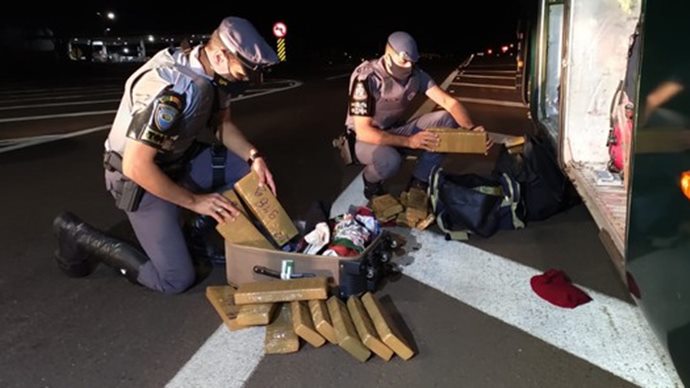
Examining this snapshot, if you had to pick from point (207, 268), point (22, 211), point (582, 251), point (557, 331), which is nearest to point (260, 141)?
point (22, 211)

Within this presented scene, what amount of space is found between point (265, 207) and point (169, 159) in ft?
2.16

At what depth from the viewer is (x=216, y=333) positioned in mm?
2973

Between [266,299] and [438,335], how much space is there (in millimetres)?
879

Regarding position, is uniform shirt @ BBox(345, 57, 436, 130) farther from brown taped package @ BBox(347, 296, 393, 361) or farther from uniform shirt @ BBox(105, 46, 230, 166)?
brown taped package @ BBox(347, 296, 393, 361)

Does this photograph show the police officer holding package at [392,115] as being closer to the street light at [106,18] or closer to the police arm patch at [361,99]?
the police arm patch at [361,99]

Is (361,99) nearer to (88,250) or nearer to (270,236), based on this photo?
(270,236)

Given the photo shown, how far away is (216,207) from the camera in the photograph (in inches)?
125

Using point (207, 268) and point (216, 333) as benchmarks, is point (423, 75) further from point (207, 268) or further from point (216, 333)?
point (216, 333)

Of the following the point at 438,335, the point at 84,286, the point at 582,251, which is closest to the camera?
the point at 438,335

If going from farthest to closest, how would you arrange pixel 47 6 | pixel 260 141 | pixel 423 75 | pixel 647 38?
1. pixel 47 6
2. pixel 260 141
3. pixel 423 75
4. pixel 647 38

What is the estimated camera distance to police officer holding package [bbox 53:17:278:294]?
2.96 m

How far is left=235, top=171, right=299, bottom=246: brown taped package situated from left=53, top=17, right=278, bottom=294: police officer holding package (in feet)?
0.41

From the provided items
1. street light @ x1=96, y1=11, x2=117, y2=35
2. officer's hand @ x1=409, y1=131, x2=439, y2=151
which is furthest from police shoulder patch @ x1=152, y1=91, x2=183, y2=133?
street light @ x1=96, y1=11, x2=117, y2=35

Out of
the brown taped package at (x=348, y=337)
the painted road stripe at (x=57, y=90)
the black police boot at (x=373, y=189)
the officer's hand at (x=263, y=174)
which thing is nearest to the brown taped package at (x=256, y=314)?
the brown taped package at (x=348, y=337)
